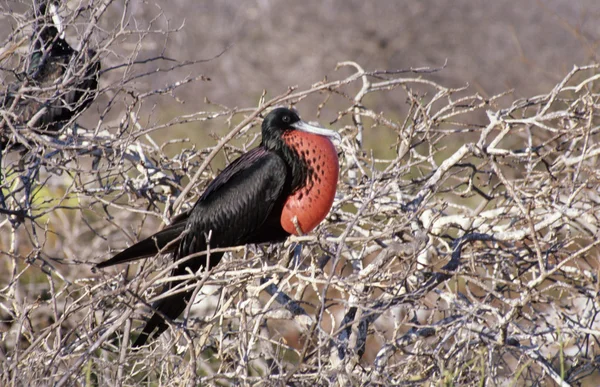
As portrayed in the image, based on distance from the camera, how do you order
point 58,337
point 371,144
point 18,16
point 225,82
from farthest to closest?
point 225,82 → point 371,144 → point 18,16 → point 58,337

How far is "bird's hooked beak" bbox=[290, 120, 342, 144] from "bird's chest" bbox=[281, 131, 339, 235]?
3 centimetres

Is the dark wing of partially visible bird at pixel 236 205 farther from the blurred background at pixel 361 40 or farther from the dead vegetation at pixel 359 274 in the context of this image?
the blurred background at pixel 361 40

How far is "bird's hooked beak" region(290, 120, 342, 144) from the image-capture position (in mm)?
2943

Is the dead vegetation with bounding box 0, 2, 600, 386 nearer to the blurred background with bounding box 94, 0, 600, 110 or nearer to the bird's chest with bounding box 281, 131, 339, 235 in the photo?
the bird's chest with bounding box 281, 131, 339, 235

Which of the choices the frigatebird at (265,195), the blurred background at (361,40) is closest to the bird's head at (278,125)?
the frigatebird at (265,195)

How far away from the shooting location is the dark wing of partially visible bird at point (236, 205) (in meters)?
3.07

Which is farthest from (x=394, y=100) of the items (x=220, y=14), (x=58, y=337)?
(x=58, y=337)

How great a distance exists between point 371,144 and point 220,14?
23.4 ft

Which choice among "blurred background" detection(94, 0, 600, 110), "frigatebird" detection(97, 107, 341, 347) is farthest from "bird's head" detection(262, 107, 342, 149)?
"blurred background" detection(94, 0, 600, 110)

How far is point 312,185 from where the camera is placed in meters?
2.97

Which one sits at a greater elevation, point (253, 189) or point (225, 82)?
point (225, 82)

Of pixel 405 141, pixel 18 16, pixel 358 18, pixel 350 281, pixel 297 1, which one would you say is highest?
pixel 297 1

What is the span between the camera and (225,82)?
15742 millimetres

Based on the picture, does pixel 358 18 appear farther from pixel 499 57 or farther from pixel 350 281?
pixel 350 281
